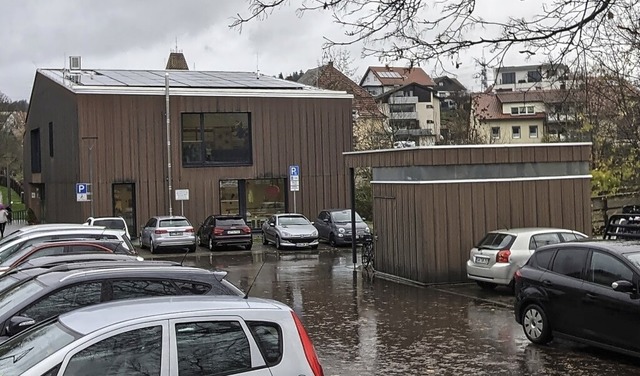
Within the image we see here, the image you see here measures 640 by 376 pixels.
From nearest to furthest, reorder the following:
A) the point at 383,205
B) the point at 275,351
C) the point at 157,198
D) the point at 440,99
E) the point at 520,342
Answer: the point at 275,351
the point at 520,342
the point at 383,205
the point at 157,198
the point at 440,99

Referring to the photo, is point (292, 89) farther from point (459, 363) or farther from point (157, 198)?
point (459, 363)

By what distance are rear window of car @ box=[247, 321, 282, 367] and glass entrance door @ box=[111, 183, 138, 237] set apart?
104 feet

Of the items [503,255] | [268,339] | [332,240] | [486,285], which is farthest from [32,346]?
[332,240]

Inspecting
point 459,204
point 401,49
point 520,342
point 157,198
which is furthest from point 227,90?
point 401,49

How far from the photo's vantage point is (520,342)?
12141 millimetres

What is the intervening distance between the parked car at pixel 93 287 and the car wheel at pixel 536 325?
4.84 meters

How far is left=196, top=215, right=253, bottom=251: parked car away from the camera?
1244 inches

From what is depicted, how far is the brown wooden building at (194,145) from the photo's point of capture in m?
35.9

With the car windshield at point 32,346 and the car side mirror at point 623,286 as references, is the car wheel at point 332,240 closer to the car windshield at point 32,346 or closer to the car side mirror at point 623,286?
the car side mirror at point 623,286

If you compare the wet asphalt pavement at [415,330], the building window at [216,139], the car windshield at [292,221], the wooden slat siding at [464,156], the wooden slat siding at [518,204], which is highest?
the building window at [216,139]

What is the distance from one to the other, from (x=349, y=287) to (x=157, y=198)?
19032 millimetres

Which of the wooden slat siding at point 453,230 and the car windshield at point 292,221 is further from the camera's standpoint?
the car windshield at point 292,221

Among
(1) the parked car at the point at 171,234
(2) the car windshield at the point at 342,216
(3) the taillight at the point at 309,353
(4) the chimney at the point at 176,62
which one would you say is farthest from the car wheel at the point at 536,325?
(4) the chimney at the point at 176,62

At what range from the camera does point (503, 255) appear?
55.5 feet
